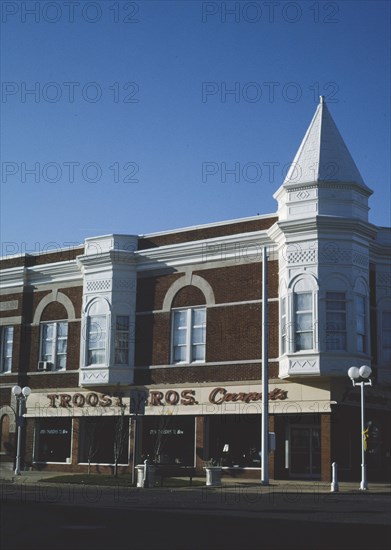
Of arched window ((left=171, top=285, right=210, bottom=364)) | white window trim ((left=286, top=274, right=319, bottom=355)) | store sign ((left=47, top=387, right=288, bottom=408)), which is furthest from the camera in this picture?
arched window ((left=171, top=285, right=210, bottom=364))

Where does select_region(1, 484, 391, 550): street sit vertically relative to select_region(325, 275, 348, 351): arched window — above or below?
below

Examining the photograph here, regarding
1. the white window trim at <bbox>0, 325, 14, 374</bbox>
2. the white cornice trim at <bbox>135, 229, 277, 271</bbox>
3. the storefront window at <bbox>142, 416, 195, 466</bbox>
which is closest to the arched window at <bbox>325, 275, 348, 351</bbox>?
the white cornice trim at <bbox>135, 229, 277, 271</bbox>

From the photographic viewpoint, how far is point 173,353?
35875 mm

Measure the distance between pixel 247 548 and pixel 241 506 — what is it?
8.21 metres

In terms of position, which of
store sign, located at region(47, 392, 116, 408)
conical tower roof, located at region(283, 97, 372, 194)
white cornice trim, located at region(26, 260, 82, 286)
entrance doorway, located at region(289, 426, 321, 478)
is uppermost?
conical tower roof, located at region(283, 97, 372, 194)

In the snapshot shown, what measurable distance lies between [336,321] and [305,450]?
5579 mm

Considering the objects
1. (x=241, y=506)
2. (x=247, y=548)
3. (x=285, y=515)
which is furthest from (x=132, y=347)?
(x=247, y=548)

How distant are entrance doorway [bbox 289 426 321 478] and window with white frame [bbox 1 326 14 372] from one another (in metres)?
15.2

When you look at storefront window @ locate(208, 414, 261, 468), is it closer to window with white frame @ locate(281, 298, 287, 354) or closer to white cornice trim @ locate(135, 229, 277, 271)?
window with white frame @ locate(281, 298, 287, 354)

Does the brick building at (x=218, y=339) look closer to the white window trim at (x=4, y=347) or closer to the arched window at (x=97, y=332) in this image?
the arched window at (x=97, y=332)

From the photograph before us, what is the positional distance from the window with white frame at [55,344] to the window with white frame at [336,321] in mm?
13579

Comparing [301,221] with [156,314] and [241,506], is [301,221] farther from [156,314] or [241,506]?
[241,506]

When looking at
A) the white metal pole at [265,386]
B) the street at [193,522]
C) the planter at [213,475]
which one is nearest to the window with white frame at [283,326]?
the white metal pole at [265,386]

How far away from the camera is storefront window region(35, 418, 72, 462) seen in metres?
38.6
